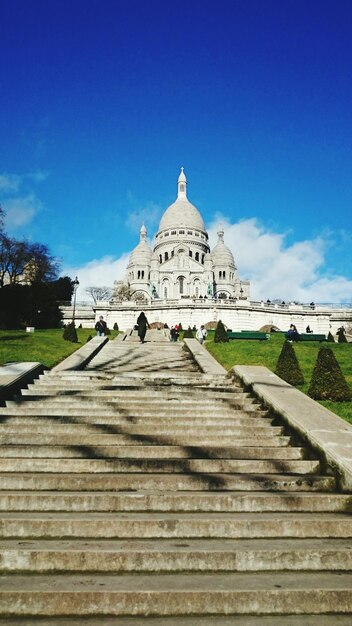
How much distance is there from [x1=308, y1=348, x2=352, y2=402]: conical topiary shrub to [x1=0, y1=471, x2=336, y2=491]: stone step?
435 centimetres

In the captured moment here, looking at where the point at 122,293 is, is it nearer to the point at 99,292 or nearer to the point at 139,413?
the point at 99,292

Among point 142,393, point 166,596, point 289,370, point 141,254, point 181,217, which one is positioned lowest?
point 166,596

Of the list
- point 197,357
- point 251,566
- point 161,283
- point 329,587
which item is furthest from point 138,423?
point 161,283

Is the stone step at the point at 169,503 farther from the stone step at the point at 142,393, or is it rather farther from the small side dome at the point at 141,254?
the small side dome at the point at 141,254

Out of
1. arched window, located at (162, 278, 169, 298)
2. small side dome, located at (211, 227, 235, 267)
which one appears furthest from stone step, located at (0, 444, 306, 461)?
small side dome, located at (211, 227, 235, 267)

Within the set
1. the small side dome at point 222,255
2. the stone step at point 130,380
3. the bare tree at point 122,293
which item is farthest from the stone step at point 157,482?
the small side dome at point 222,255

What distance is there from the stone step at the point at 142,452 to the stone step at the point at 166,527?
1.46 m

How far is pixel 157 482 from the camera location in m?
4.89

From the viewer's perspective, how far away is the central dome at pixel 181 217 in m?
92.2

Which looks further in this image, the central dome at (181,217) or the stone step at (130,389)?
the central dome at (181,217)

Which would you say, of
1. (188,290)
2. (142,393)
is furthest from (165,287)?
(142,393)

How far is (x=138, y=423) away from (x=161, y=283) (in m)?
73.6

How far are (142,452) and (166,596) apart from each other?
2.60 m

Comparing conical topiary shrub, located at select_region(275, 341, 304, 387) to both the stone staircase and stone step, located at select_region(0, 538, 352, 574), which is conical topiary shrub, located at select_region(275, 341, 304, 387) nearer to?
the stone staircase
